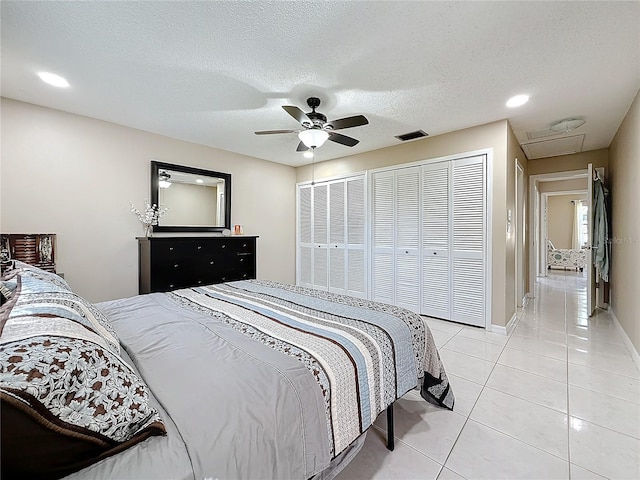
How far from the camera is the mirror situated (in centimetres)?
388

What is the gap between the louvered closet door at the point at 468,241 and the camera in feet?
11.6

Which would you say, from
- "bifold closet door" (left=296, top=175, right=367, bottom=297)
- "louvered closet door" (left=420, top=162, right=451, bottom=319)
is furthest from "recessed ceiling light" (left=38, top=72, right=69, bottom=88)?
"louvered closet door" (left=420, top=162, right=451, bottom=319)

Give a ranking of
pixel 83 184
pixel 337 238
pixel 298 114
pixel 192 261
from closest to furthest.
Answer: pixel 298 114
pixel 83 184
pixel 192 261
pixel 337 238

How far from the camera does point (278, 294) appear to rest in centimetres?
238

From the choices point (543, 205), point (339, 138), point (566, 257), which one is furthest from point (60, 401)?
point (566, 257)

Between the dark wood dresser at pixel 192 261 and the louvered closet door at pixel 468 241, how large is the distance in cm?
291

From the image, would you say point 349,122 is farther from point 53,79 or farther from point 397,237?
point 53,79

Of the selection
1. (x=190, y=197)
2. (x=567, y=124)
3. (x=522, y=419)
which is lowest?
(x=522, y=419)

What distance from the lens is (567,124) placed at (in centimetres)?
334

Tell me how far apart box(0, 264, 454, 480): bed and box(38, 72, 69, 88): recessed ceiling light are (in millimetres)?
2008

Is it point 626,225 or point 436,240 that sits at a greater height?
point 626,225

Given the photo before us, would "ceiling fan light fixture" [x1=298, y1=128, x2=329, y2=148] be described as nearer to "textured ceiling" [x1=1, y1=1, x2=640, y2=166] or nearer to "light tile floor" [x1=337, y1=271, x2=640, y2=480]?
"textured ceiling" [x1=1, y1=1, x2=640, y2=166]

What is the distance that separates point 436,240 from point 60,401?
3.93 m

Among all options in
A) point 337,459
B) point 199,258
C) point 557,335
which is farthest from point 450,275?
point 199,258
